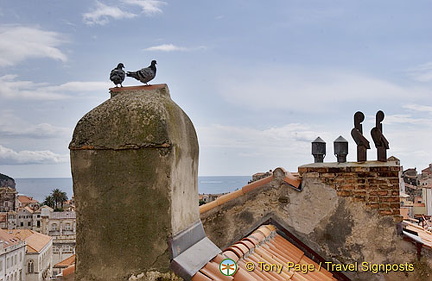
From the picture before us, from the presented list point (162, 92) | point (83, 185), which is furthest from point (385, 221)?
point (83, 185)

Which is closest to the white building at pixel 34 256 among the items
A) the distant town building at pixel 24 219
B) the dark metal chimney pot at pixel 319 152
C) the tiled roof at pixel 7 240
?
the tiled roof at pixel 7 240

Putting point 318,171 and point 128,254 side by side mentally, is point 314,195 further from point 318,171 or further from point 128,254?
point 128,254

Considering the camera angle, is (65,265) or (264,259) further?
(65,265)

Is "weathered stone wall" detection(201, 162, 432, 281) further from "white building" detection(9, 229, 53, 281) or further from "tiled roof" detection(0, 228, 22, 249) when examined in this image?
"white building" detection(9, 229, 53, 281)

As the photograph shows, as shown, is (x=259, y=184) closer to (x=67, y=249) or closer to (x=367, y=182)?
(x=367, y=182)

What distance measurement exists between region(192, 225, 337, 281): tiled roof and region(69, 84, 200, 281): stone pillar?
0.45m

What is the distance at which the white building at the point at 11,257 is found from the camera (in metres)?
59.7

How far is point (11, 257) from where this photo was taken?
6316 cm

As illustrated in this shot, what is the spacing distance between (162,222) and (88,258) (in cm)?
63

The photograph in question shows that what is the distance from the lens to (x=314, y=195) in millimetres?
6281

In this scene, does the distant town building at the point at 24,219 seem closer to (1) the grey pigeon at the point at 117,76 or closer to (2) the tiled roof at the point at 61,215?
(2) the tiled roof at the point at 61,215

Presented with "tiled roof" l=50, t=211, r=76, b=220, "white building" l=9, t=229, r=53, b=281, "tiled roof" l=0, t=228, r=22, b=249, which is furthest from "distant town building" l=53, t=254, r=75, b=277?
"tiled roof" l=50, t=211, r=76, b=220

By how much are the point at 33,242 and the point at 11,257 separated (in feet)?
32.4

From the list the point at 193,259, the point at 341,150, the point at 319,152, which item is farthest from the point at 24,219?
the point at 193,259
